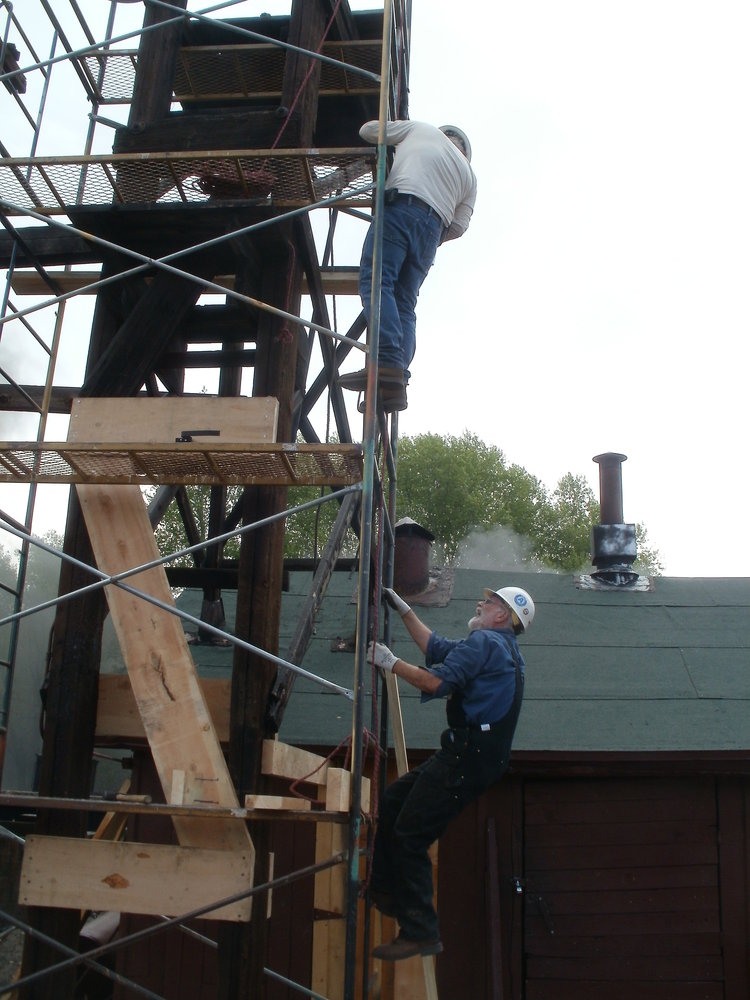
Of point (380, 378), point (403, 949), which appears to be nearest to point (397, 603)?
point (380, 378)

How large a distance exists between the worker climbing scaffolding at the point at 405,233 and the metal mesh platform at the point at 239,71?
1.07 meters

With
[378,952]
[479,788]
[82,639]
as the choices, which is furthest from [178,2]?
[378,952]

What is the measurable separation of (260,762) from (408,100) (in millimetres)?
5622

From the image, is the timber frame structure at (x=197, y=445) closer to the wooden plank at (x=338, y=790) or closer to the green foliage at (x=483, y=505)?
the wooden plank at (x=338, y=790)

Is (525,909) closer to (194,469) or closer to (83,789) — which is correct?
(83,789)

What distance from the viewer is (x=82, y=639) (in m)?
5.21

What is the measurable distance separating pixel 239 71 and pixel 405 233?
85.3 inches

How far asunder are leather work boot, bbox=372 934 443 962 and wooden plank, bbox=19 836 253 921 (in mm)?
811

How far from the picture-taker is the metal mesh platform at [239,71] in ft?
21.9

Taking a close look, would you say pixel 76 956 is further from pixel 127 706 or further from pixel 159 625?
pixel 159 625

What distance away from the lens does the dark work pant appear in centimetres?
497

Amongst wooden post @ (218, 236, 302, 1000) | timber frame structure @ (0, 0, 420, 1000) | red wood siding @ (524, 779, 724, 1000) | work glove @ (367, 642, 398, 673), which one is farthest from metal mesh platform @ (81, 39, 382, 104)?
red wood siding @ (524, 779, 724, 1000)

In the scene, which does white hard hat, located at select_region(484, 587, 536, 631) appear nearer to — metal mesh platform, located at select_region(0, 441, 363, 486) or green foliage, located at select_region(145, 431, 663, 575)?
metal mesh platform, located at select_region(0, 441, 363, 486)

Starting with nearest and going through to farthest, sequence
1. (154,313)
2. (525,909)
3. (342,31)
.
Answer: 1. (154,313)
2. (342,31)
3. (525,909)
